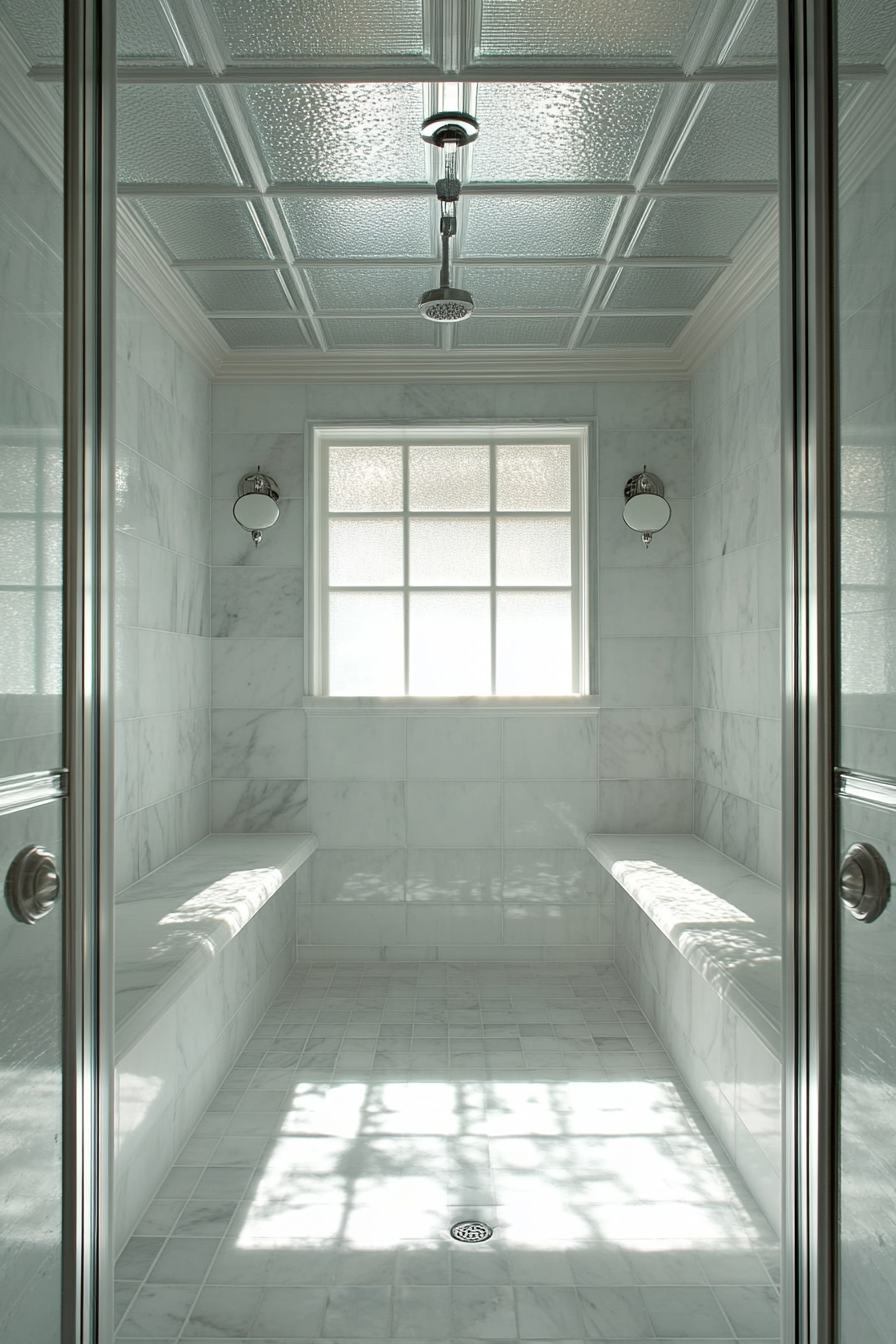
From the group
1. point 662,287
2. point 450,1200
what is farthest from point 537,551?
point 450,1200

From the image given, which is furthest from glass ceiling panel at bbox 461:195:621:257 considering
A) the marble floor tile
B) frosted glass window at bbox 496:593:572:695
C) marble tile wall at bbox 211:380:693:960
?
the marble floor tile

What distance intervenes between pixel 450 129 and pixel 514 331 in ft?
5.32

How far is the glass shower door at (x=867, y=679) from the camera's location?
1.05 m

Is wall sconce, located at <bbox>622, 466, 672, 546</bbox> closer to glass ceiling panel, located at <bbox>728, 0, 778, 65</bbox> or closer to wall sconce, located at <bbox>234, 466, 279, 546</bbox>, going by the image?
wall sconce, located at <bbox>234, 466, 279, 546</bbox>

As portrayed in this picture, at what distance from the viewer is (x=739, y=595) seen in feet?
12.4

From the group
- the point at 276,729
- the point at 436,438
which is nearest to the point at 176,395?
the point at 436,438

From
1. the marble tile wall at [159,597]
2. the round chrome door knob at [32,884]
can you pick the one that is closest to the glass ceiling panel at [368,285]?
the marble tile wall at [159,597]

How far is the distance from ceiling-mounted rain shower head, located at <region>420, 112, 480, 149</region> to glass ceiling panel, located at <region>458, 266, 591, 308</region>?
87 cm

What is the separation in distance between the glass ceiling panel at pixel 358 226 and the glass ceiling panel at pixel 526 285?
0.88 ft

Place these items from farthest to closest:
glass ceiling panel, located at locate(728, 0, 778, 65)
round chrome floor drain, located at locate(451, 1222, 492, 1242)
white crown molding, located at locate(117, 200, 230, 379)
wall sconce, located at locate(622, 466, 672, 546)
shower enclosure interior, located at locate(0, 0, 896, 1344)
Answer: wall sconce, located at locate(622, 466, 672, 546) < white crown molding, located at locate(117, 200, 230, 379) < round chrome floor drain, located at locate(451, 1222, 492, 1242) < glass ceiling panel, located at locate(728, 0, 778, 65) < shower enclosure interior, located at locate(0, 0, 896, 1344)

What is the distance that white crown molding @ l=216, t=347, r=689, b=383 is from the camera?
448 cm

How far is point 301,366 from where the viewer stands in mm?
4523

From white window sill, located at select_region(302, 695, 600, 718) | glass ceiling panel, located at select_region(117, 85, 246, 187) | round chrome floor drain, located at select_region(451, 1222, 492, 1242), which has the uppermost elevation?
glass ceiling panel, located at select_region(117, 85, 246, 187)

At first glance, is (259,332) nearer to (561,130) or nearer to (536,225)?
(536,225)
